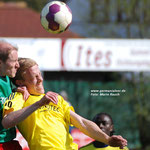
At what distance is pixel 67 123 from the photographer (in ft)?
12.7

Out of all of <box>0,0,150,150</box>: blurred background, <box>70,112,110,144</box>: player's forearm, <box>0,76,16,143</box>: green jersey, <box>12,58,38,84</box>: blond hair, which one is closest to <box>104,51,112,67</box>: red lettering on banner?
<box>0,0,150,150</box>: blurred background

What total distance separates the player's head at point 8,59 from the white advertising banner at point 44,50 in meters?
10.3

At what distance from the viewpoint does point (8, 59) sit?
12.0 ft

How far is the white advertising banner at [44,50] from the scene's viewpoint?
14055mm

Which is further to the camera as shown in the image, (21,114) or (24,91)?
(24,91)

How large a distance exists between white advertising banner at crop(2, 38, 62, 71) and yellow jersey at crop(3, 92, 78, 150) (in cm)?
1025

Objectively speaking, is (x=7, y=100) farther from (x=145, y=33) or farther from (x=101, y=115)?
(x=145, y=33)

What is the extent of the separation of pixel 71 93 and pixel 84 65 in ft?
3.97

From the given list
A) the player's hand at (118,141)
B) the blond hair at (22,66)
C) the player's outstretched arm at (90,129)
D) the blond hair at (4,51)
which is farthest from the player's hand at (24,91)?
the player's hand at (118,141)

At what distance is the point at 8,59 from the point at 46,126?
0.69m

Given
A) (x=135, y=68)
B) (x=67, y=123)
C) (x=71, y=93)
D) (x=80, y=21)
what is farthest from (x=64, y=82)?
(x=67, y=123)

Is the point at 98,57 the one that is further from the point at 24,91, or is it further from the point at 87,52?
the point at 24,91

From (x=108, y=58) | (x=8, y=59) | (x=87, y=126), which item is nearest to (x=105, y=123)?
(x=87, y=126)

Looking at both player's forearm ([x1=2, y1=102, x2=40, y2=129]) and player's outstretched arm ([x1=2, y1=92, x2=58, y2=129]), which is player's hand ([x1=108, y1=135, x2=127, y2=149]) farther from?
player's forearm ([x1=2, y1=102, x2=40, y2=129])
